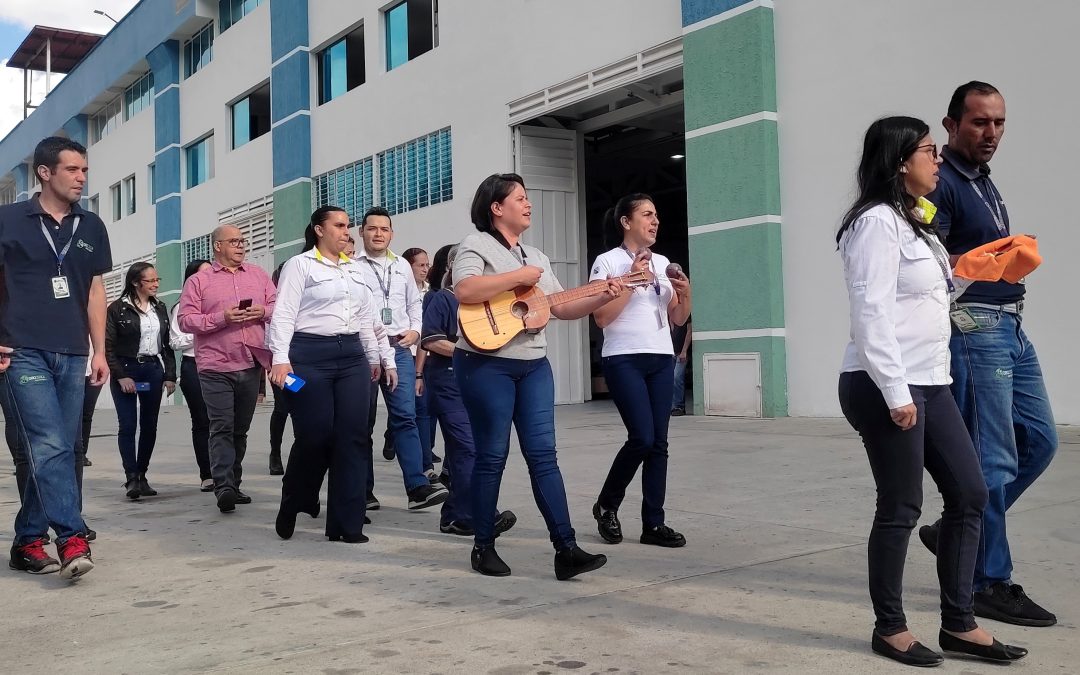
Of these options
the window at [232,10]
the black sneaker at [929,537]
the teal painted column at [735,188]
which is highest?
the window at [232,10]

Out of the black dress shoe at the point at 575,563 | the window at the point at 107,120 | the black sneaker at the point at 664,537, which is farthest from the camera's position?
the window at the point at 107,120

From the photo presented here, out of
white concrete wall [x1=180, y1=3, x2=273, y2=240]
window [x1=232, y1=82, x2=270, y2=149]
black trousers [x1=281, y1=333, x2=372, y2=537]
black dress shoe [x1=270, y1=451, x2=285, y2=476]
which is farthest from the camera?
window [x1=232, y1=82, x2=270, y2=149]

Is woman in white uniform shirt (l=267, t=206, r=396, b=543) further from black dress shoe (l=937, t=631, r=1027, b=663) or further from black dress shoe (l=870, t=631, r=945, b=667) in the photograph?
A: black dress shoe (l=937, t=631, r=1027, b=663)

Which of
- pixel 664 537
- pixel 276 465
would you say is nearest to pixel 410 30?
pixel 276 465

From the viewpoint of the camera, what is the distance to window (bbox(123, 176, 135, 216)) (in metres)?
30.2

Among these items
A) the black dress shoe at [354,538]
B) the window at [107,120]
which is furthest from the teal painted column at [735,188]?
the window at [107,120]

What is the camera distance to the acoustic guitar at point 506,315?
439cm

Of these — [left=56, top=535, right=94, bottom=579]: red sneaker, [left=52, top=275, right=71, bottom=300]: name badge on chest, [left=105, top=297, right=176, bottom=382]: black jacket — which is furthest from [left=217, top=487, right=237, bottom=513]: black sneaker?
[left=52, top=275, right=71, bottom=300]: name badge on chest

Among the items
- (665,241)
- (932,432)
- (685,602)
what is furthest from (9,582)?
(665,241)

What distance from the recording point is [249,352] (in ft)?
22.6

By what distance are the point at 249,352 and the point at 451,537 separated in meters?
2.28

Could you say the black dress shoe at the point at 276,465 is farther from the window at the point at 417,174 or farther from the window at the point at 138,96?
the window at the point at 138,96

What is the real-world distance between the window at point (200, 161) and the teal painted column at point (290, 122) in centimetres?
440

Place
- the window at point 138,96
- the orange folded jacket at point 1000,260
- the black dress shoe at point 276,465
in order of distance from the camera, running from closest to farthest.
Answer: the orange folded jacket at point 1000,260 → the black dress shoe at point 276,465 → the window at point 138,96
